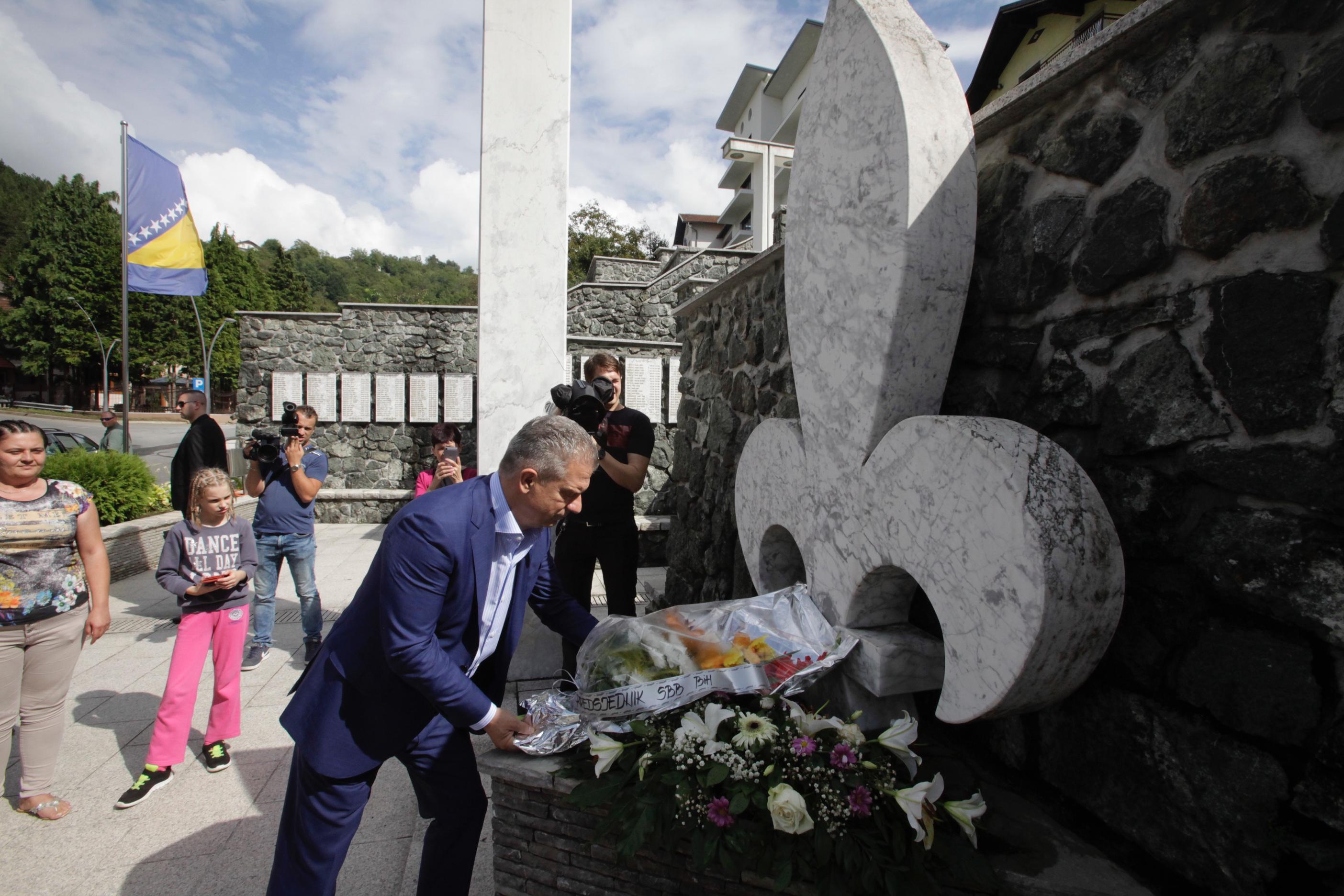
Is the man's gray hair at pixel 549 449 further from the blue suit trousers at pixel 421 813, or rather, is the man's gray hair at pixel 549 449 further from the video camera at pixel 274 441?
the video camera at pixel 274 441

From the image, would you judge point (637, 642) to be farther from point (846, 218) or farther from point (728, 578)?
point (728, 578)

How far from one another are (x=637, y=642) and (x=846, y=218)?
1.39m

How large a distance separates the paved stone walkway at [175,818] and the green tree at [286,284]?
5195 cm

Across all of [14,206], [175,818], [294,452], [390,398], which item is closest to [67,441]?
[390,398]

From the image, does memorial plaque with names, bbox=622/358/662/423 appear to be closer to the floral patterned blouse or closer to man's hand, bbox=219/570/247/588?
man's hand, bbox=219/570/247/588

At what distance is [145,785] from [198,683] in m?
0.44

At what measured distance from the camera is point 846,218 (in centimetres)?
198

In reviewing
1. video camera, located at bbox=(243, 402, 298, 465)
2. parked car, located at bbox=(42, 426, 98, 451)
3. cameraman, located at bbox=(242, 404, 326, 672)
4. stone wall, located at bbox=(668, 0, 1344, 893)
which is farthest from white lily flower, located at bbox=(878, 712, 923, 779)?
parked car, located at bbox=(42, 426, 98, 451)

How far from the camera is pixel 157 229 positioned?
31.4 feet

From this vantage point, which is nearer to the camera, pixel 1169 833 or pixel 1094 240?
pixel 1169 833

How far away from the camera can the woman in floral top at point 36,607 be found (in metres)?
2.78

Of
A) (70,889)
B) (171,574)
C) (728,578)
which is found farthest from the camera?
(728,578)

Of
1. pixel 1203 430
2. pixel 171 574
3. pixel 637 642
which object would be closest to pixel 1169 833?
pixel 1203 430

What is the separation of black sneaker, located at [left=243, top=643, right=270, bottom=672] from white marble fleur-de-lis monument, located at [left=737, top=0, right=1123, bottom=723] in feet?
13.0
